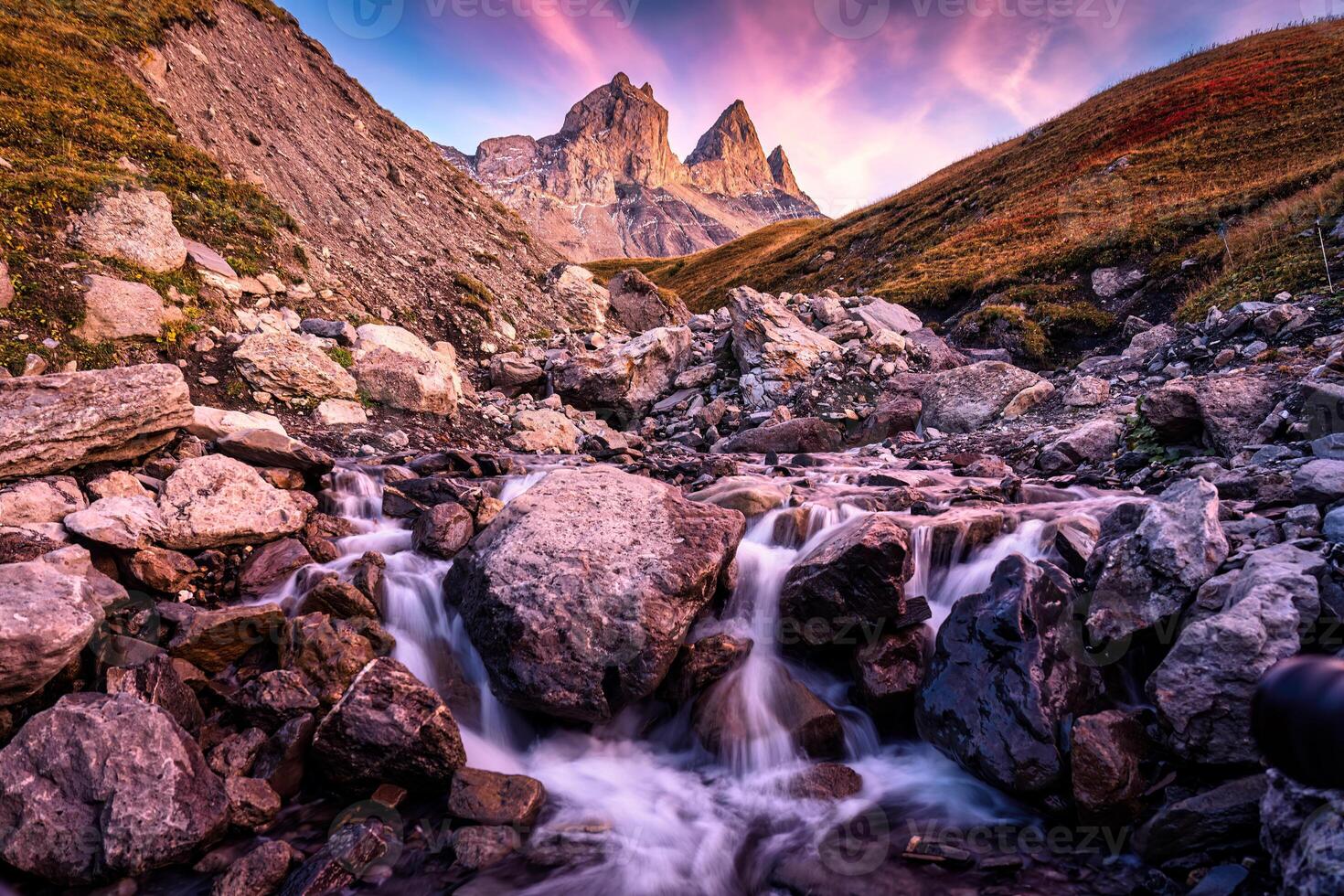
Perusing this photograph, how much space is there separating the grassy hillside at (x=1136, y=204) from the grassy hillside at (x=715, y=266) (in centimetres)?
165

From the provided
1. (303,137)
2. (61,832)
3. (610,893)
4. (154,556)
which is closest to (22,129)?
(303,137)

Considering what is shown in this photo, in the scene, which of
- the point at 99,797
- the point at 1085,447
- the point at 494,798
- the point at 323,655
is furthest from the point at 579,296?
the point at 99,797

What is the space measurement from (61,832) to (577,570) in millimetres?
3747

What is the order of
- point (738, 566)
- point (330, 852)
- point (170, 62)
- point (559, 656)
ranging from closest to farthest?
point (330, 852)
point (559, 656)
point (738, 566)
point (170, 62)

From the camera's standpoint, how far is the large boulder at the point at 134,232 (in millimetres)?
10922

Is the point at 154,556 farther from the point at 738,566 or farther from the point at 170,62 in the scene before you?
the point at 170,62

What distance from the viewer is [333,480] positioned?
8438 mm

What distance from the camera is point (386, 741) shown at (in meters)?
4.58

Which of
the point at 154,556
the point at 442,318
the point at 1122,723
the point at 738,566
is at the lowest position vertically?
the point at 1122,723

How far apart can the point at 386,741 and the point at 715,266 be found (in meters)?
69.6

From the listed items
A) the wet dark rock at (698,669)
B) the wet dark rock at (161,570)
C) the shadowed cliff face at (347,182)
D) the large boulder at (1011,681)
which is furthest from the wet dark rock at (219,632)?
the shadowed cliff face at (347,182)

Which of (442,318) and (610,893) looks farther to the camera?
(442,318)

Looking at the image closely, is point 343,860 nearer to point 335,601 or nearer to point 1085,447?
point 335,601

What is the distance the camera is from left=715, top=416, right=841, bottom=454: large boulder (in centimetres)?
1453
